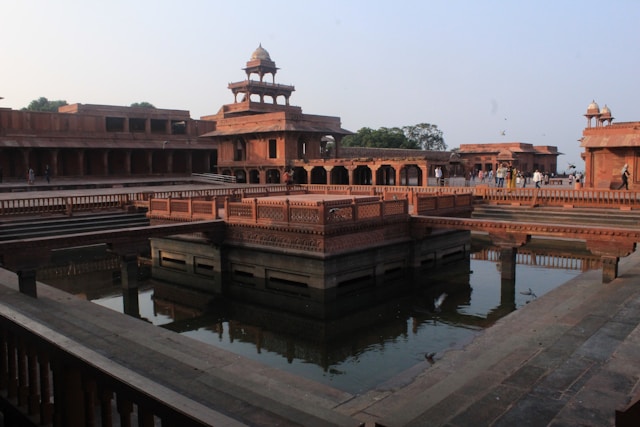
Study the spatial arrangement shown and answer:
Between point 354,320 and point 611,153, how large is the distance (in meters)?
22.4

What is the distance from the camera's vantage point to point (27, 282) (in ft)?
35.4

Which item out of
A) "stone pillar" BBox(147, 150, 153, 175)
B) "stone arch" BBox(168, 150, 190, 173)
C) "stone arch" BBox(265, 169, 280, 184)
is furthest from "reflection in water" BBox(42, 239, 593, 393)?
"stone arch" BBox(168, 150, 190, 173)

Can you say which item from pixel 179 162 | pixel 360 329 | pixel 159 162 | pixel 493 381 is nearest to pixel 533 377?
pixel 493 381

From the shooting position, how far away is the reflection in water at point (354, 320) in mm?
11164

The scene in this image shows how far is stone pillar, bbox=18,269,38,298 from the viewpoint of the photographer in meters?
10.7

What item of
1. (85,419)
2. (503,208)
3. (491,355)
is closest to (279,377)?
(491,355)

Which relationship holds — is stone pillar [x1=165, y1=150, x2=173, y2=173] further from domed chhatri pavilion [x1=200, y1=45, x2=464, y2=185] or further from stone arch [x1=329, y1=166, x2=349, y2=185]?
stone arch [x1=329, y1=166, x2=349, y2=185]

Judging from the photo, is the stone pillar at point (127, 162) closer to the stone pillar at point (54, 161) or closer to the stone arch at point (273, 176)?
the stone pillar at point (54, 161)

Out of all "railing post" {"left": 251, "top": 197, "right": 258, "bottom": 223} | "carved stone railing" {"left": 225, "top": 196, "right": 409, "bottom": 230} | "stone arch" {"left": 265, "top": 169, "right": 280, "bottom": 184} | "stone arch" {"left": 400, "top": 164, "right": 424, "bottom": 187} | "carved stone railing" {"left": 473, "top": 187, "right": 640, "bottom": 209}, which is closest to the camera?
"carved stone railing" {"left": 225, "top": 196, "right": 409, "bottom": 230}

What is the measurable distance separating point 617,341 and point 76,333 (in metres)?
8.60

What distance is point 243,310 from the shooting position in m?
15.1

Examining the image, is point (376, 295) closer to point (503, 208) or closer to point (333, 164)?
point (503, 208)

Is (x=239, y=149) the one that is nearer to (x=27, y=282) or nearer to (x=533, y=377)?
(x=27, y=282)

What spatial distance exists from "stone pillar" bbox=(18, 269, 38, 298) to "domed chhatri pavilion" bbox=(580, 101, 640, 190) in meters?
27.9
